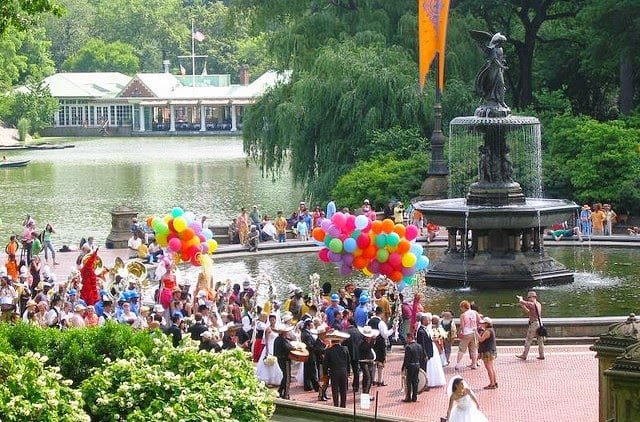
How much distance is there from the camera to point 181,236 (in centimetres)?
2900

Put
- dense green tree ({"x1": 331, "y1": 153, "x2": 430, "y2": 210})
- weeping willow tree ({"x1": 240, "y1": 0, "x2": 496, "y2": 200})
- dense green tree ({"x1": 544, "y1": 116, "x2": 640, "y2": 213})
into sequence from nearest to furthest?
dense green tree ({"x1": 544, "y1": 116, "x2": 640, "y2": 213}) → dense green tree ({"x1": 331, "y1": 153, "x2": 430, "y2": 210}) → weeping willow tree ({"x1": 240, "y1": 0, "x2": 496, "y2": 200})

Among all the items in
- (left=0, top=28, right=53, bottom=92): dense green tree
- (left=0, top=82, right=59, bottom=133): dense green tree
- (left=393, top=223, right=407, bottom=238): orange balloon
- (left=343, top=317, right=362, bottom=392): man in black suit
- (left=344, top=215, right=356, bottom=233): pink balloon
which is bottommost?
(left=343, top=317, right=362, bottom=392): man in black suit

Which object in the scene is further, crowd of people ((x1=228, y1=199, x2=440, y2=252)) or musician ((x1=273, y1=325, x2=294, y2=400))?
crowd of people ((x1=228, y1=199, x2=440, y2=252))

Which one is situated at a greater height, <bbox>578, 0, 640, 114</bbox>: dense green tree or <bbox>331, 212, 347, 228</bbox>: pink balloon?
<bbox>578, 0, 640, 114</bbox>: dense green tree

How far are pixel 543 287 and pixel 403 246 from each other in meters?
5.45

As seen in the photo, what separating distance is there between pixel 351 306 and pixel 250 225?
1577cm

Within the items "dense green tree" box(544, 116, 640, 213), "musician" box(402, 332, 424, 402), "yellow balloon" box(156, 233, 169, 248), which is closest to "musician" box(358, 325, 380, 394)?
"musician" box(402, 332, 424, 402)

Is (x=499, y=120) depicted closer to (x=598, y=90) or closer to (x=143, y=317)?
(x=143, y=317)

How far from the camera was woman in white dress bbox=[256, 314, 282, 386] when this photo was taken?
21.5 metres

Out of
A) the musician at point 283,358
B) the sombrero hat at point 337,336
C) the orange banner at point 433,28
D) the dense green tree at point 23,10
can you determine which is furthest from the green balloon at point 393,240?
the orange banner at point 433,28

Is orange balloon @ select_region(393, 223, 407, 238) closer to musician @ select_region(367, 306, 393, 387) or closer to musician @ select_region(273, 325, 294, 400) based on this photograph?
musician @ select_region(367, 306, 393, 387)

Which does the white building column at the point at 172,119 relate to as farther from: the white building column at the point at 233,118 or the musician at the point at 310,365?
the musician at the point at 310,365

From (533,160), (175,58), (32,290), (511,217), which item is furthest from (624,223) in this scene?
(175,58)

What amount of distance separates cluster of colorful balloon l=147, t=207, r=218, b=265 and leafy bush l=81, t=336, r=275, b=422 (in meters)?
12.7
